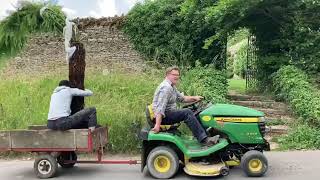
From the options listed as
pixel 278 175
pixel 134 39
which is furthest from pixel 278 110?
pixel 134 39

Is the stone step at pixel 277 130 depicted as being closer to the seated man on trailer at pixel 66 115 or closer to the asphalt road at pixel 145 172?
the asphalt road at pixel 145 172

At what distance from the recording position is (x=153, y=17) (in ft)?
72.6

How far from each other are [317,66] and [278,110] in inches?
94.1

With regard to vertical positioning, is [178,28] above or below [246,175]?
above

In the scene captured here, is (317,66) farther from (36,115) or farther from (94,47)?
(94,47)

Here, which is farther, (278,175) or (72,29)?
(72,29)

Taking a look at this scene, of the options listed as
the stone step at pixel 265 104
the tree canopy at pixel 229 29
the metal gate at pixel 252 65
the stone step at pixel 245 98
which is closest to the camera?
the stone step at pixel 265 104

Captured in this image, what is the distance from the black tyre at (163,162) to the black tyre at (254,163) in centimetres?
109

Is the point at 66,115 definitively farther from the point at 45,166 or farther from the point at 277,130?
the point at 277,130

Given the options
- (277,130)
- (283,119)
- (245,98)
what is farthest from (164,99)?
(245,98)

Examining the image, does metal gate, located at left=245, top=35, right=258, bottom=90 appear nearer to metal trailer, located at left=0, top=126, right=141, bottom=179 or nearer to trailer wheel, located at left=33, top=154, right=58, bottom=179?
metal trailer, located at left=0, top=126, right=141, bottom=179

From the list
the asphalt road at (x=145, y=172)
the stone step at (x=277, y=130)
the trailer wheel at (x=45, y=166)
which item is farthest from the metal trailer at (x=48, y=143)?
the stone step at (x=277, y=130)

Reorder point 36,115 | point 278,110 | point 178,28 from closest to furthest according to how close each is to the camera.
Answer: point 36,115 < point 278,110 < point 178,28

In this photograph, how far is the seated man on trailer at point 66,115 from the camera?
902 centimetres
